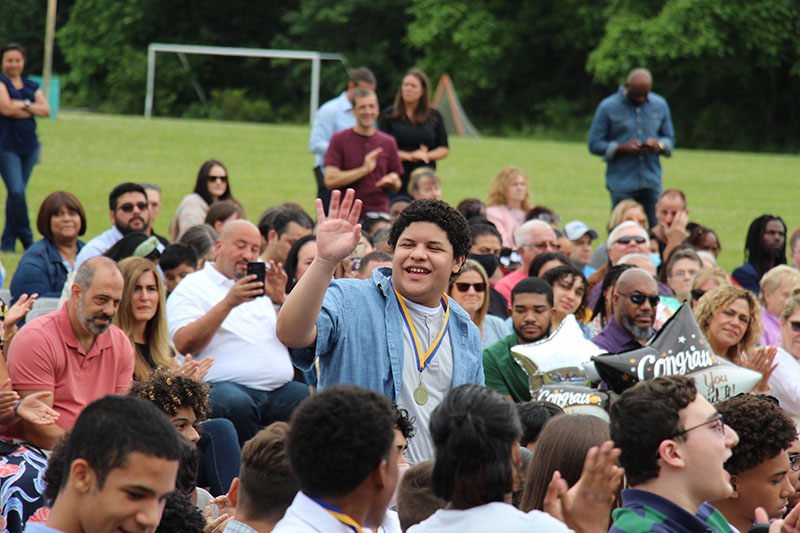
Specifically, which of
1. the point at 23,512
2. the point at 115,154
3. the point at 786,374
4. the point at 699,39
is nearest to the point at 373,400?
the point at 23,512

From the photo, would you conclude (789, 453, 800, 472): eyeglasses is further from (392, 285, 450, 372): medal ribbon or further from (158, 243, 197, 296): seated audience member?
(158, 243, 197, 296): seated audience member

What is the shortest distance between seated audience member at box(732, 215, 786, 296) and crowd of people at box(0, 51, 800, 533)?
0.02 m

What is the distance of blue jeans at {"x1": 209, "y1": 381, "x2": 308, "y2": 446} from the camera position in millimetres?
6125

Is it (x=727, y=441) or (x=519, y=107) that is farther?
(x=519, y=107)

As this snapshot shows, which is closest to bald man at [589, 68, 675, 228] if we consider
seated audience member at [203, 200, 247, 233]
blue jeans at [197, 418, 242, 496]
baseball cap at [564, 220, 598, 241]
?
baseball cap at [564, 220, 598, 241]

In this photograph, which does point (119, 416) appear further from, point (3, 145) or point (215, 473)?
point (3, 145)

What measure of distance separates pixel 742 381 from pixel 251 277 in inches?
104

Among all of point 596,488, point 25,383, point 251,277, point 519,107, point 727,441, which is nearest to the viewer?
point 596,488

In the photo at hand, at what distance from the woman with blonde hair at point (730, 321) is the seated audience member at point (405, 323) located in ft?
9.55

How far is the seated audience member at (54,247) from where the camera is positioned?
7.50 metres

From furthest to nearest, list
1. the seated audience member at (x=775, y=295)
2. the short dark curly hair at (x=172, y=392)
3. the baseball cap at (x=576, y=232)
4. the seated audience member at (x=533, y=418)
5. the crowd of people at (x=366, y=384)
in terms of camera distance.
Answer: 1. the baseball cap at (x=576, y=232)
2. the seated audience member at (x=775, y=295)
3. the short dark curly hair at (x=172, y=392)
4. the seated audience member at (x=533, y=418)
5. the crowd of people at (x=366, y=384)

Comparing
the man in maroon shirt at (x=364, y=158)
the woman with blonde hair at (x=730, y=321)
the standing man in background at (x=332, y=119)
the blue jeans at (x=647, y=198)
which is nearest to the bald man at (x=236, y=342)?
the woman with blonde hair at (x=730, y=321)

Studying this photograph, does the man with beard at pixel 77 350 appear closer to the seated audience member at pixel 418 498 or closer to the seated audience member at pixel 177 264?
the seated audience member at pixel 177 264

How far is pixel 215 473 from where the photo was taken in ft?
17.8
